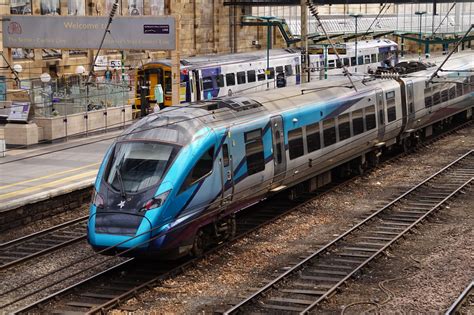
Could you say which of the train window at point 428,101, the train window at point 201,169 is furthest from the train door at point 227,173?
the train window at point 428,101

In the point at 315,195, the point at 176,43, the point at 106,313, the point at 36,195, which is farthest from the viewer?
the point at 176,43

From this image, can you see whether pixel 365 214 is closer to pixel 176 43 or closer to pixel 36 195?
pixel 36 195

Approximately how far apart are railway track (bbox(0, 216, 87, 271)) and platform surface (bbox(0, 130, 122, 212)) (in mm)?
1028

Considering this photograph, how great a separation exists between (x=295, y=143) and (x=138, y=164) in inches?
216

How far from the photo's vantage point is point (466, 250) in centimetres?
1864

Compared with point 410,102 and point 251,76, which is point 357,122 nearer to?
point 410,102

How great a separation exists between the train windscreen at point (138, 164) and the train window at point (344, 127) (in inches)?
322

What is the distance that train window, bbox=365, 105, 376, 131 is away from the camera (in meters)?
25.8

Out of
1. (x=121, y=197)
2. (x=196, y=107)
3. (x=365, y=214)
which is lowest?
(x=365, y=214)

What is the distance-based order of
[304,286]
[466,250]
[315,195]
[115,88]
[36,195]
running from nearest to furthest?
[304,286], [466,250], [36,195], [315,195], [115,88]

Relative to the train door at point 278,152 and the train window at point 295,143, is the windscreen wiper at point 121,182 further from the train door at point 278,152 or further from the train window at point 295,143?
the train window at point 295,143

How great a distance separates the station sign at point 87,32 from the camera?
31219mm

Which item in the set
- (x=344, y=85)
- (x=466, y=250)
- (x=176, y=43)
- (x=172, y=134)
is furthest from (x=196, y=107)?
(x=176, y=43)

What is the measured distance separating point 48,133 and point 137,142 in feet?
50.4
